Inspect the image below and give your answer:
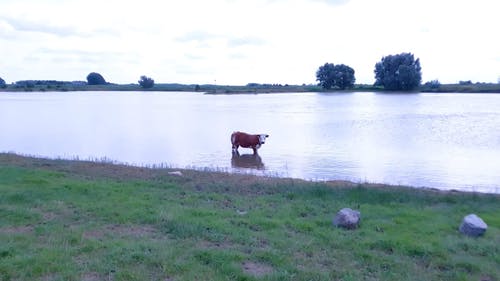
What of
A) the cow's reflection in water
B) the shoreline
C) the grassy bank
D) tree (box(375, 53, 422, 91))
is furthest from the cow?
tree (box(375, 53, 422, 91))

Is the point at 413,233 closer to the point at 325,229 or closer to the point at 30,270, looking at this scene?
the point at 325,229

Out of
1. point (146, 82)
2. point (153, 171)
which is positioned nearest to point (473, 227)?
point (153, 171)

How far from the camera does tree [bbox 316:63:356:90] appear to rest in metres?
116

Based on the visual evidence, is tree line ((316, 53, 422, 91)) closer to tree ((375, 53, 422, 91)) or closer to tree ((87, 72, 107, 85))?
tree ((375, 53, 422, 91))

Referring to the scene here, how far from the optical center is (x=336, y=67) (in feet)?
381

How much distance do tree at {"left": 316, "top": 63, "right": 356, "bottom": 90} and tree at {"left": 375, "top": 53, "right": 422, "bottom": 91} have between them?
459 inches

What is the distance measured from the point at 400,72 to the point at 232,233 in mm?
99063

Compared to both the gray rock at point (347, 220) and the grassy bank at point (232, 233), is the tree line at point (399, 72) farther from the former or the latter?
the gray rock at point (347, 220)

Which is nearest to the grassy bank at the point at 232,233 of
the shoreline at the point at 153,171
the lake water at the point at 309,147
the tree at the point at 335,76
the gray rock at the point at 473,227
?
the gray rock at the point at 473,227

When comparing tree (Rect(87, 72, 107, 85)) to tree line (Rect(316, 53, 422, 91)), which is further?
tree (Rect(87, 72, 107, 85))

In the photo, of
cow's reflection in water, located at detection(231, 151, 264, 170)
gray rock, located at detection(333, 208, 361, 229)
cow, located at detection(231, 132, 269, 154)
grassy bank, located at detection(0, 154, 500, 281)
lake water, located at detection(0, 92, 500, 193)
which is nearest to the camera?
grassy bank, located at detection(0, 154, 500, 281)

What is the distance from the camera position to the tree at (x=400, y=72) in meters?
99.8

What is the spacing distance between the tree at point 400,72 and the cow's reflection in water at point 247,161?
85.6m

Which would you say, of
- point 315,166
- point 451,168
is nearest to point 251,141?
point 315,166
